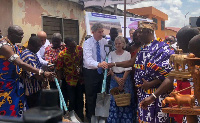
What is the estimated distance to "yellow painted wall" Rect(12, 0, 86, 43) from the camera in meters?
6.03

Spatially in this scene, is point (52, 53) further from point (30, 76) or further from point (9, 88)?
point (9, 88)

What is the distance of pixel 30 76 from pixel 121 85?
1.49m

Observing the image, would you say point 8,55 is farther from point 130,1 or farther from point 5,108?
point 130,1

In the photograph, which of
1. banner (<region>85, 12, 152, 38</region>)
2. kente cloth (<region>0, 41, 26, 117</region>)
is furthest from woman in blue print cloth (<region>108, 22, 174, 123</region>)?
banner (<region>85, 12, 152, 38</region>)

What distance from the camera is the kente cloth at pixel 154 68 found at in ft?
8.37

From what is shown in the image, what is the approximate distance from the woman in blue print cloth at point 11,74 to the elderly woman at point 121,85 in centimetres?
126

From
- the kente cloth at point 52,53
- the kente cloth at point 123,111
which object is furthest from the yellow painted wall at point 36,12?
the kente cloth at point 123,111

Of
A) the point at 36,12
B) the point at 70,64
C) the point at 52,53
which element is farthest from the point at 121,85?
the point at 36,12

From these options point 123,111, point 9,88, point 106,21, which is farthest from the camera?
point 106,21

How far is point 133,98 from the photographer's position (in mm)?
3877

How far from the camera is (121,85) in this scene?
382 centimetres

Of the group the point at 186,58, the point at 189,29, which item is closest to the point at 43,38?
the point at 189,29

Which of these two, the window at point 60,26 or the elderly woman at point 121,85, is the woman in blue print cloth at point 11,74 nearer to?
the elderly woman at point 121,85

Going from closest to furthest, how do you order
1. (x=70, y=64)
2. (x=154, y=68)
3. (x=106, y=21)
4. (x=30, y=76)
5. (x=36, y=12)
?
1. (x=154, y=68)
2. (x=30, y=76)
3. (x=70, y=64)
4. (x=36, y=12)
5. (x=106, y=21)
